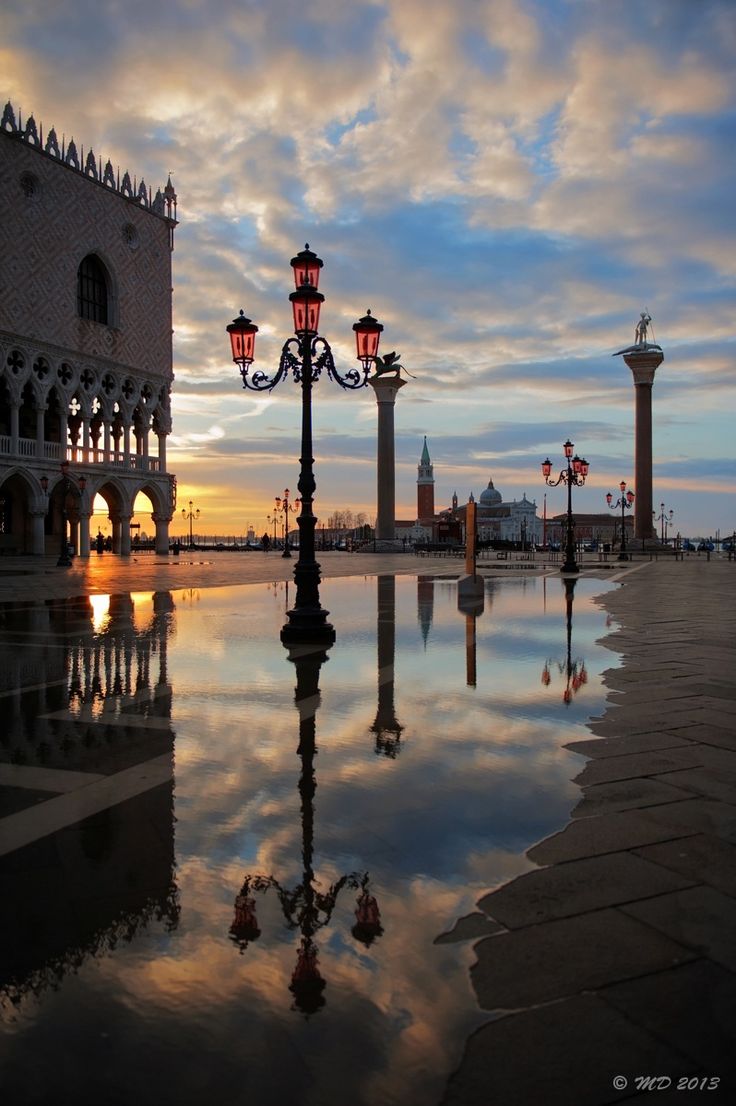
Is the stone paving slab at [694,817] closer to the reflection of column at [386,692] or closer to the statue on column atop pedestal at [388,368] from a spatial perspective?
the reflection of column at [386,692]

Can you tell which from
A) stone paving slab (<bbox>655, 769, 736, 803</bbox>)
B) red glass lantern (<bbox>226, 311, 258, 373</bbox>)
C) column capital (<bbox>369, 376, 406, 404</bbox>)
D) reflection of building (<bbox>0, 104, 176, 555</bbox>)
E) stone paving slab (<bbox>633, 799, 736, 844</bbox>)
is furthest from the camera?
column capital (<bbox>369, 376, 406, 404</bbox>)

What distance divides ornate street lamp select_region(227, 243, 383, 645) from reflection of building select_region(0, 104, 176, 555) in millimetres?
37887

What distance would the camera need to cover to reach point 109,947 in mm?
2793

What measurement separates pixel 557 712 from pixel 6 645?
7.51m

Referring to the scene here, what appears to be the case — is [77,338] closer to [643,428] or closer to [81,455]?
[81,455]

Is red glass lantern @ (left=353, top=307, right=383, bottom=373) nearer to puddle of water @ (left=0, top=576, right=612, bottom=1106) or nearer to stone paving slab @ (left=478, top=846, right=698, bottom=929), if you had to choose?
puddle of water @ (left=0, top=576, right=612, bottom=1106)

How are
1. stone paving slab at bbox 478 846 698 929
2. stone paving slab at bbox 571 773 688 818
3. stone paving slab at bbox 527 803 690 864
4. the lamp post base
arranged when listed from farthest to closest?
the lamp post base < stone paving slab at bbox 571 773 688 818 < stone paving slab at bbox 527 803 690 864 < stone paving slab at bbox 478 846 698 929

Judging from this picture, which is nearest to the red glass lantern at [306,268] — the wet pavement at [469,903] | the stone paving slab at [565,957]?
the wet pavement at [469,903]

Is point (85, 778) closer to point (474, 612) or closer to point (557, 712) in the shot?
point (557, 712)

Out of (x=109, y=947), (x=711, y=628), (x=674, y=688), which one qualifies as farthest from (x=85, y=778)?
(x=711, y=628)

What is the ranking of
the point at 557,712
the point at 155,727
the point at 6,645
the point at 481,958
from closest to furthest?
the point at 481,958 < the point at 155,727 < the point at 557,712 < the point at 6,645

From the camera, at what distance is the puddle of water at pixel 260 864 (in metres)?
2.25

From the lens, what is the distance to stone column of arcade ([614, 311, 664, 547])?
6712 cm

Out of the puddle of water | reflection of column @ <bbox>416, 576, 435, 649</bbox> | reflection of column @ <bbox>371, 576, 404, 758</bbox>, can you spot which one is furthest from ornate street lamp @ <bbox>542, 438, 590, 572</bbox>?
the puddle of water
